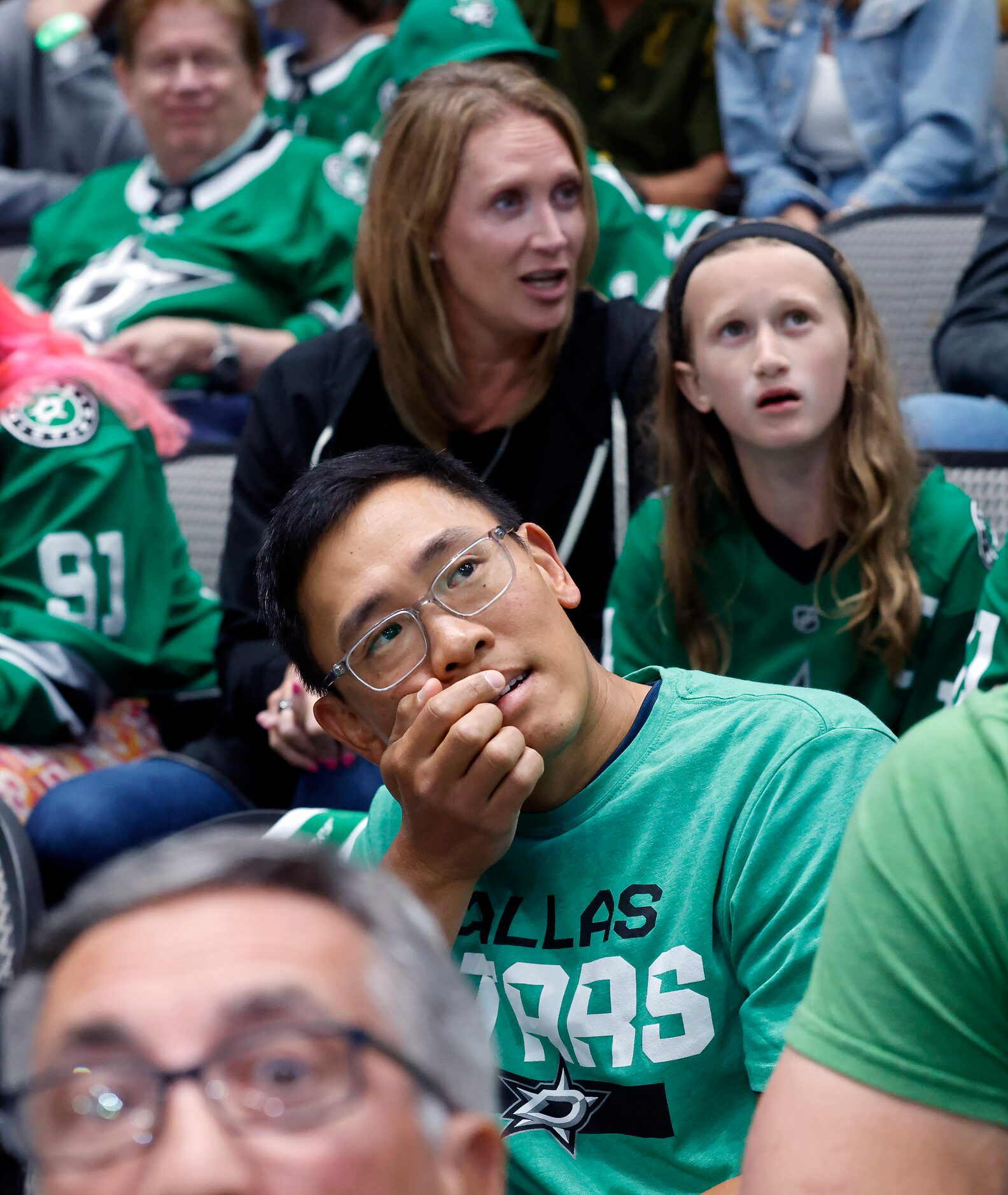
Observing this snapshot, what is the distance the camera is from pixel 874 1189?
33.7 inches

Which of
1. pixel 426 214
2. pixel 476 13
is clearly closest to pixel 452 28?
pixel 476 13

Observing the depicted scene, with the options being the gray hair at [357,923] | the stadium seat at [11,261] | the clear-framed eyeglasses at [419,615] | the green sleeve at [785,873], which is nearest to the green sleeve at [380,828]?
the clear-framed eyeglasses at [419,615]

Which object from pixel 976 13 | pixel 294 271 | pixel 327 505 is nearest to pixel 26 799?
pixel 327 505

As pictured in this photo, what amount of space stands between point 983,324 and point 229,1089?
7.85 feet

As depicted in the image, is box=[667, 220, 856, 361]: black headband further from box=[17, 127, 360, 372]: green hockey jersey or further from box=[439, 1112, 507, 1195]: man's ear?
box=[439, 1112, 507, 1195]: man's ear

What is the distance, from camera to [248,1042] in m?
0.71

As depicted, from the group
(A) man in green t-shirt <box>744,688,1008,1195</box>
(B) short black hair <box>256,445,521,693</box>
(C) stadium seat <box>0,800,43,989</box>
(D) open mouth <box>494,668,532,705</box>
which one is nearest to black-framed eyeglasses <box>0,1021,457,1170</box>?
(A) man in green t-shirt <box>744,688,1008,1195</box>

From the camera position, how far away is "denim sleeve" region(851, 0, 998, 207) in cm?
350

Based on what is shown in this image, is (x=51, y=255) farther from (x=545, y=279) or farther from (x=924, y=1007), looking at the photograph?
(x=924, y=1007)

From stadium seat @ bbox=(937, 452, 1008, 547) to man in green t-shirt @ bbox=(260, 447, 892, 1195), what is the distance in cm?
97

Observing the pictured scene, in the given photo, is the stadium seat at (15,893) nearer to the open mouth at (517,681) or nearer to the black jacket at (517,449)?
the black jacket at (517,449)

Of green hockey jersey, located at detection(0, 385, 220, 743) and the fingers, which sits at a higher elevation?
the fingers

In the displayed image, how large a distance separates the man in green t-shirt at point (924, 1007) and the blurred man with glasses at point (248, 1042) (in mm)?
203

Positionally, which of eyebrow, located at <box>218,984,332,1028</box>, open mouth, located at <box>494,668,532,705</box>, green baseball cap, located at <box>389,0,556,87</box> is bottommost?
open mouth, located at <box>494,668,532,705</box>
